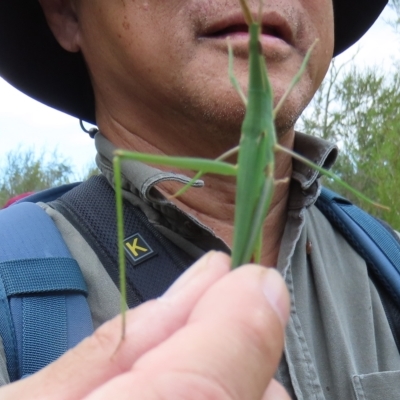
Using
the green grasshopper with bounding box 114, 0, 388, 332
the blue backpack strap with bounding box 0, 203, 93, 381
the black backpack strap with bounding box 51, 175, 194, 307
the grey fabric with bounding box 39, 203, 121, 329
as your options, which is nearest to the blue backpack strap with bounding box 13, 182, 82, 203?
the black backpack strap with bounding box 51, 175, 194, 307

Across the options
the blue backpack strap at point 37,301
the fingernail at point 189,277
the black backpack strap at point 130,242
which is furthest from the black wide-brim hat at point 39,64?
the fingernail at point 189,277

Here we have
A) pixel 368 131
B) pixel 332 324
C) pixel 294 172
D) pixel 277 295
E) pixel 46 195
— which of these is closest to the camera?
pixel 277 295

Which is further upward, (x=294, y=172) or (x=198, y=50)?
(x=198, y=50)

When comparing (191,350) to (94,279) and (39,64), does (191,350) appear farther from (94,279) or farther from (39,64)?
(39,64)

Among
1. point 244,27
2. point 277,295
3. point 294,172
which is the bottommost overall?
point 277,295

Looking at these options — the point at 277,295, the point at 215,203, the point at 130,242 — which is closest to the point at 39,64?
the point at 215,203
